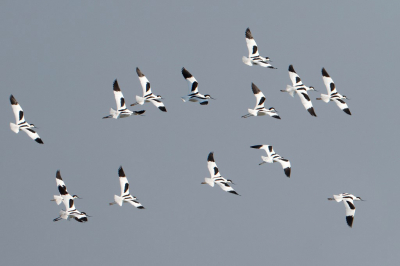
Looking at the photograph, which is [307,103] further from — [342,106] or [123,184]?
[123,184]

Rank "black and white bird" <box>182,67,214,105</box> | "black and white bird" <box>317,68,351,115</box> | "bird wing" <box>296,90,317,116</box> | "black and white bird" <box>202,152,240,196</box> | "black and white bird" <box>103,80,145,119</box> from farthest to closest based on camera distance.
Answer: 1. "black and white bird" <box>317,68,351,115</box>
2. "bird wing" <box>296,90,317,116</box>
3. "black and white bird" <box>202,152,240,196</box>
4. "black and white bird" <box>103,80,145,119</box>
5. "black and white bird" <box>182,67,214,105</box>

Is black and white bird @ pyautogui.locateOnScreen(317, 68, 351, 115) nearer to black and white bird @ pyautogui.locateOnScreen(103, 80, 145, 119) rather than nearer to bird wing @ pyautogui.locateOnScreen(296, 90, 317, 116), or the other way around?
bird wing @ pyautogui.locateOnScreen(296, 90, 317, 116)

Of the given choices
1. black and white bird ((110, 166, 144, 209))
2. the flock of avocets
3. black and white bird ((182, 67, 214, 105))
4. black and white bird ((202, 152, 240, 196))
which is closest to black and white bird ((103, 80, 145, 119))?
the flock of avocets

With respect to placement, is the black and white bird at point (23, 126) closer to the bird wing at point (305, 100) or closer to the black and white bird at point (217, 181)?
the black and white bird at point (217, 181)

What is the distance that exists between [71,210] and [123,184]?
3.92m

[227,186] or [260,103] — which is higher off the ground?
[260,103]

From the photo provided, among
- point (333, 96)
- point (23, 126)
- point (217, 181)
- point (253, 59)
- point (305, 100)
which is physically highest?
point (253, 59)

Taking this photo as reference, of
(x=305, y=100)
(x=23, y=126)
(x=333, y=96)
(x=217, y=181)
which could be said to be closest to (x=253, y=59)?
(x=305, y=100)

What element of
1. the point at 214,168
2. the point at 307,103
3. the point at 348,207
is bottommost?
the point at 348,207

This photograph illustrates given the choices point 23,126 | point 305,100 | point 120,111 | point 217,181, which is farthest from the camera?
point 305,100

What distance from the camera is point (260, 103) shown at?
Answer: 5719cm

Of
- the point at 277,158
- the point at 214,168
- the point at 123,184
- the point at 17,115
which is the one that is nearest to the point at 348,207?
the point at 277,158

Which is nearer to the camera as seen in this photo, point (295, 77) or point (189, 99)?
point (189, 99)

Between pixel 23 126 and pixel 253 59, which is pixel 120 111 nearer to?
pixel 23 126
